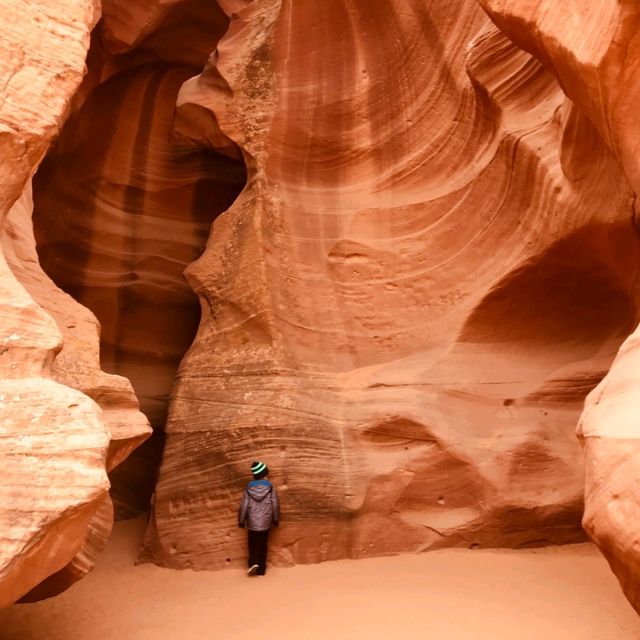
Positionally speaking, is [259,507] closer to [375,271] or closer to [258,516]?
[258,516]

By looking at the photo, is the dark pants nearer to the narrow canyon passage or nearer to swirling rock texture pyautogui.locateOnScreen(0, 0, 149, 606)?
swirling rock texture pyautogui.locateOnScreen(0, 0, 149, 606)

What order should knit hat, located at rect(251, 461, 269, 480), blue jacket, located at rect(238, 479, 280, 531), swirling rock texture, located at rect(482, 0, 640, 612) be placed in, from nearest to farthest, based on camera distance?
swirling rock texture, located at rect(482, 0, 640, 612) < blue jacket, located at rect(238, 479, 280, 531) < knit hat, located at rect(251, 461, 269, 480)

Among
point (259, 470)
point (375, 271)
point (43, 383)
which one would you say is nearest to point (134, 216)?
point (375, 271)

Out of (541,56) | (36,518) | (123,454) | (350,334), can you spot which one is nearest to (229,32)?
(350,334)

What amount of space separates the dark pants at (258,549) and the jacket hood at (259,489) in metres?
0.28

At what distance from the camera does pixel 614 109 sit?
503 cm

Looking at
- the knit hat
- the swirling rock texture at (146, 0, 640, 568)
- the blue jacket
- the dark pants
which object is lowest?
the dark pants

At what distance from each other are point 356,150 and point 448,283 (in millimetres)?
1631

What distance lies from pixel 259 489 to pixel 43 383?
2810 millimetres

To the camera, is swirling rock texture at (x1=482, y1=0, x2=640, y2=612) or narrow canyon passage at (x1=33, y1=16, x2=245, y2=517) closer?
swirling rock texture at (x1=482, y1=0, x2=640, y2=612)

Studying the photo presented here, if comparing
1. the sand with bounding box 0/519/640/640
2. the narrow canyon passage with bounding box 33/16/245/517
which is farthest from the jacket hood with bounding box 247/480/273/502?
the narrow canyon passage with bounding box 33/16/245/517

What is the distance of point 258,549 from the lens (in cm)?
691

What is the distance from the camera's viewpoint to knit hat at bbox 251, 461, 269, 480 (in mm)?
6977

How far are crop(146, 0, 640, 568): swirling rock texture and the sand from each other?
1.02ft
